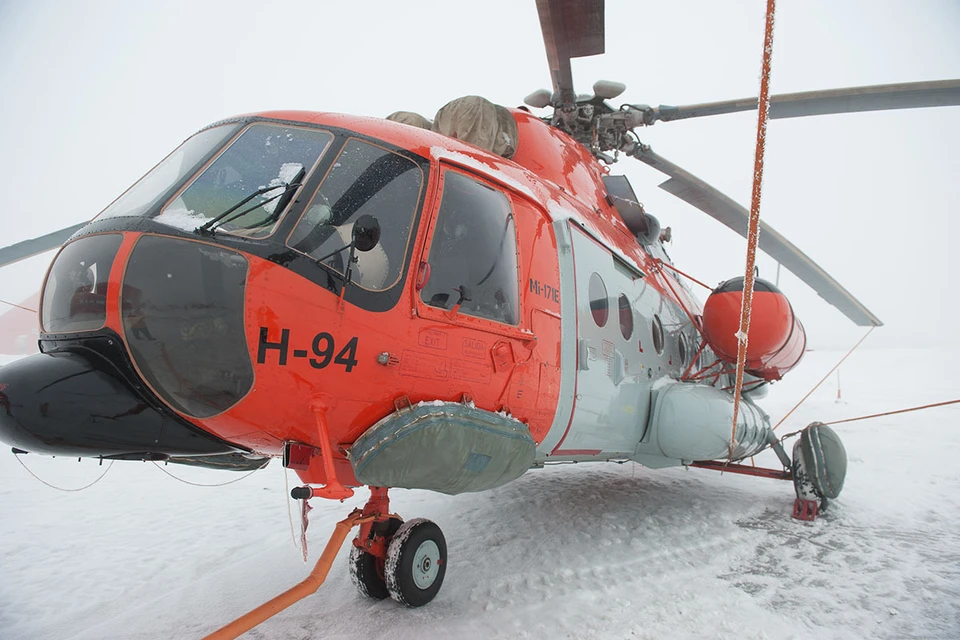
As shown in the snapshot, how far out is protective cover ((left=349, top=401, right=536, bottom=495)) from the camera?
2410 mm

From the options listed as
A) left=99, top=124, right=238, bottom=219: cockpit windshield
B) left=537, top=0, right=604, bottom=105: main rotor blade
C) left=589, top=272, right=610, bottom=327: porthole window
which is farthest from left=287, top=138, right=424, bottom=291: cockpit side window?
left=537, top=0, right=604, bottom=105: main rotor blade

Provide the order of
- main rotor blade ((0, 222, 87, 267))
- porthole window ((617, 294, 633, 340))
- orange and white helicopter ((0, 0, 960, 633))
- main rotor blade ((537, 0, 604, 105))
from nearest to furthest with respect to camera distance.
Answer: orange and white helicopter ((0, 0, 960, 633))
main rotor blade ((0, 222, 87, 267))
main rotor blade ((537, 0, 604, 105))
porthole window ((617, 294, 633, 340))

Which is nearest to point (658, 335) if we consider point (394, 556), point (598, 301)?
point (598, 301)

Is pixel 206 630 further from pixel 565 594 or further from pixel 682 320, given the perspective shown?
pixel 682 320

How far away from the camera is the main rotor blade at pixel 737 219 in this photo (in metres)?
6.08

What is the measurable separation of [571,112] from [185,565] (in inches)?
210

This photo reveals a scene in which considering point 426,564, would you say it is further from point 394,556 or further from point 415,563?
point 394,556

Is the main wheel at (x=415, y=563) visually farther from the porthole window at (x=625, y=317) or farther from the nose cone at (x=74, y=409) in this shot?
the porthole window at (x=625, y=317)

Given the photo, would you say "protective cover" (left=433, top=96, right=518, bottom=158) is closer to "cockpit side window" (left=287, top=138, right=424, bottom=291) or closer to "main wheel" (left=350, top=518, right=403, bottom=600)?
"cockpit side window" (left=287, top=138, right=424, bottom=291)

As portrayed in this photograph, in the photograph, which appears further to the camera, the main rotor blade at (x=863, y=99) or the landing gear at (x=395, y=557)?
the main rotor blade at (x=863, y=99)

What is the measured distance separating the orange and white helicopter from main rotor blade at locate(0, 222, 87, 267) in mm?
12

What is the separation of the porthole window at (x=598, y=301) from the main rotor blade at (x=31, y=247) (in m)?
3.38

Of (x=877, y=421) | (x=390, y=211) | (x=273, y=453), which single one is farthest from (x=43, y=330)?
(x=877, y=421)

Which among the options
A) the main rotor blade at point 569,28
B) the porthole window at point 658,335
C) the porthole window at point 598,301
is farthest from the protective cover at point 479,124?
the porthole window at point 658,335
